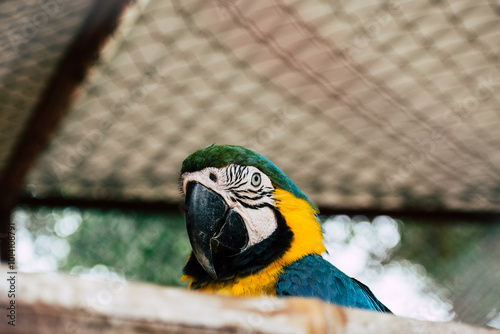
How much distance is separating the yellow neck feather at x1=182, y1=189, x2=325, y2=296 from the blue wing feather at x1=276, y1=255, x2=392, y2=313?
0.03m

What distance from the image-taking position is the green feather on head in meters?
1.10

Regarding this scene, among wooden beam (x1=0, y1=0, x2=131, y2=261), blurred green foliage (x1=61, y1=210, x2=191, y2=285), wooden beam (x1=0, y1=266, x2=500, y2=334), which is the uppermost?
wooden beam (x1=0, y1=266, x2=500, y2=334)

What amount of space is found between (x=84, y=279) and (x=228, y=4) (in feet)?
4.59

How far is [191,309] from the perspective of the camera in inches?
14.1

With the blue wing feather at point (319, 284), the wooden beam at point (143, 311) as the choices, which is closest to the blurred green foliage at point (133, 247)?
the blue wing feather at point (319, 284)

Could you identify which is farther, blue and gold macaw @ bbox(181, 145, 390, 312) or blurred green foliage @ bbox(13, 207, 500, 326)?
blurred green foliage @ bbox(13, 207, 500, 326)

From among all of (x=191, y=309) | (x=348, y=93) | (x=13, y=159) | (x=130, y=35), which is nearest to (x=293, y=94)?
(x=348, y=93)

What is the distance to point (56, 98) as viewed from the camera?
137 centimetres

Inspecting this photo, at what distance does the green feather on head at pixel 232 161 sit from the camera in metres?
1.10

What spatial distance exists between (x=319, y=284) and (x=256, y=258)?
171mm

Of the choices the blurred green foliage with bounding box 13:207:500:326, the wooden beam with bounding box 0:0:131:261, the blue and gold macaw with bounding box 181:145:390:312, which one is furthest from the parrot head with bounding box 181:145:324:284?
the blurred green foliage with bounding box 13:207:500:326

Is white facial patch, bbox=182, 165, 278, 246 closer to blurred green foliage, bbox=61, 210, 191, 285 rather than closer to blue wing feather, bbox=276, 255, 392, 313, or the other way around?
blue wing feather, bbox=276, 255, 392, 313

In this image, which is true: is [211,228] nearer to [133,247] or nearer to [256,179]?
[256,179]

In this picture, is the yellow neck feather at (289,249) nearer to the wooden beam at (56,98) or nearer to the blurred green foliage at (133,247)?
the wooden beam at (56,98)
